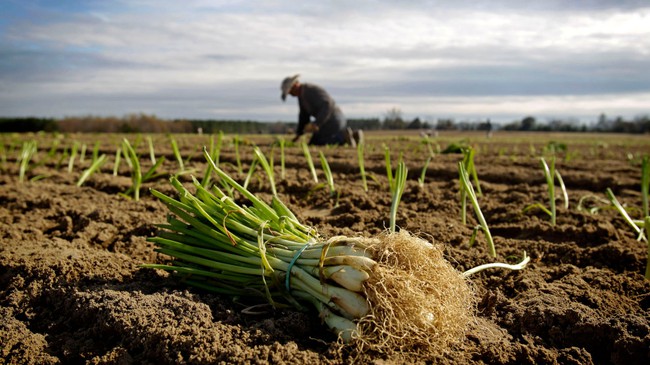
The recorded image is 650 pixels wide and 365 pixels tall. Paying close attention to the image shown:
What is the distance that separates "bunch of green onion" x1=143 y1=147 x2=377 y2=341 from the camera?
155 centimetres

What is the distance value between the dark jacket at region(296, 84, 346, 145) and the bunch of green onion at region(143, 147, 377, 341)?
Answer: 8347mm

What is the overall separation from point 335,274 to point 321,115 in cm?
879

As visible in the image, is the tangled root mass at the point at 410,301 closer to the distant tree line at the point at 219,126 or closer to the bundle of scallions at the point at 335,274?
the bundle of scallions at the point at 335,274

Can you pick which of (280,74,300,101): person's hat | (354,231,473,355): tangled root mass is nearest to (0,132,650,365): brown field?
(354,231,473,355): tangled root mass

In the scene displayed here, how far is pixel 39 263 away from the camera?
2.21m

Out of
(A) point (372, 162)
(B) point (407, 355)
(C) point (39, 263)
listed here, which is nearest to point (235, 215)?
(B) point (407, 355)

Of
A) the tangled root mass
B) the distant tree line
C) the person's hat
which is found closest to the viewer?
the tangled root mass

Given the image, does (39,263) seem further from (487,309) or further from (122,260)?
(487,309)

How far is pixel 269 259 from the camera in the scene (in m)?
1.77

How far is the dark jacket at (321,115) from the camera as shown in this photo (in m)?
10.2

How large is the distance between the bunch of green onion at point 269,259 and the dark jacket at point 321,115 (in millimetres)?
8347

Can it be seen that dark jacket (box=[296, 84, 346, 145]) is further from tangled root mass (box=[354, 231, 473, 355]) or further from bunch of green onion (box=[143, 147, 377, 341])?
tangled root mass (box=[354, 231, 473, 355])

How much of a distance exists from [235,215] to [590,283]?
153cm

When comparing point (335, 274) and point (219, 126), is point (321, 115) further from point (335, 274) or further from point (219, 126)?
point (219, 126)
